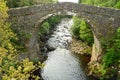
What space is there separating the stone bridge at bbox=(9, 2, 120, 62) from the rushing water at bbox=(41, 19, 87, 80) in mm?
3393

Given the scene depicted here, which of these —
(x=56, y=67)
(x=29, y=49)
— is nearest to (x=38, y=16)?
(x=29, y=49)

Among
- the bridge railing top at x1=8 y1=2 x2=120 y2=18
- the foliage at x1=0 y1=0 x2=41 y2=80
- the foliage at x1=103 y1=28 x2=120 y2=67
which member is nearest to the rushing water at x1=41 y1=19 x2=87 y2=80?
the foliage at x1=103 y1=28 x2=120 y2=67

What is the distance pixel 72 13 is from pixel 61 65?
7.11 meters

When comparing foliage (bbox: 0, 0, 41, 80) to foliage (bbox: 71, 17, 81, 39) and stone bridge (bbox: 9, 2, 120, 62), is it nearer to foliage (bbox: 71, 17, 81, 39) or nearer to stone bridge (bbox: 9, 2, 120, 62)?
stone bridge (bbox: 9, 2, 120, 62)

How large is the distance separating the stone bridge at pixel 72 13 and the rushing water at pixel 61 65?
3393mm

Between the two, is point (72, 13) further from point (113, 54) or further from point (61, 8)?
point (113, 54)

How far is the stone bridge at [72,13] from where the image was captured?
36.4 meters

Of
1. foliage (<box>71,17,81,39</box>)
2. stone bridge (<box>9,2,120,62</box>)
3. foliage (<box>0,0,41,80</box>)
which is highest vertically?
foliage (<box>0,0,41,80</box>)

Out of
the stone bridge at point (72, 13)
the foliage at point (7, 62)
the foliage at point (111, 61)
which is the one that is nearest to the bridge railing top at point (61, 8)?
the stone bridge at point (72, 13)

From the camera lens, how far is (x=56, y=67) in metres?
39.2

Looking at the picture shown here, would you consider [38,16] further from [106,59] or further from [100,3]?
[100,3]

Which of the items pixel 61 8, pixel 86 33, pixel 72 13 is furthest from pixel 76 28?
pixel 61 8

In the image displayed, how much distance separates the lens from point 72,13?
3688 cm

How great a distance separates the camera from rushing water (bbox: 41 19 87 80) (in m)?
36.2
